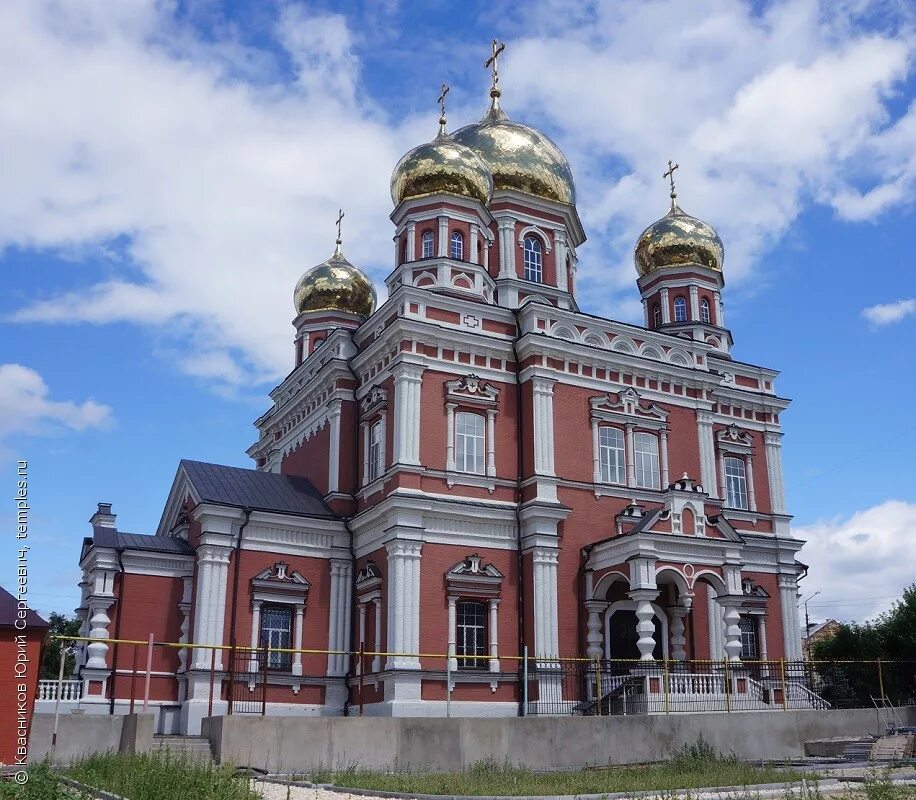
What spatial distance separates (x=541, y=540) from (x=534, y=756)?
6.32 m

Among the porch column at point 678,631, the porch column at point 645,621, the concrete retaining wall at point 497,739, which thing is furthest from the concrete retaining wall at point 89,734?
the porch column at point 678,631

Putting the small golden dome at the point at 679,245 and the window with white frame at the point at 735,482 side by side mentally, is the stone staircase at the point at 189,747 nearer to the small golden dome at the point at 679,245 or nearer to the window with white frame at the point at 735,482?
the window with white frame at the point at 735,482

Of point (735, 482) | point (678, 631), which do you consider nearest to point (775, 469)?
point (735, 482)

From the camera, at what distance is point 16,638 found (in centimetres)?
1224

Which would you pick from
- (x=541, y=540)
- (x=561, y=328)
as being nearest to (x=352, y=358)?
(x=561, y=328)

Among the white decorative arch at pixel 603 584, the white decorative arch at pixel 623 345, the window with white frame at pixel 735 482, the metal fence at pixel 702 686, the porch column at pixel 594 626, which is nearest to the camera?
the metal fence at pixel 702 686

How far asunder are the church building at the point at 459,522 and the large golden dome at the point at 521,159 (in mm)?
1665

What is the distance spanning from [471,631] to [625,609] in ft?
11.5

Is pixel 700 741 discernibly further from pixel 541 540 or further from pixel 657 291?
pixel 657 291

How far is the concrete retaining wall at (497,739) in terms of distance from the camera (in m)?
→ 13.2

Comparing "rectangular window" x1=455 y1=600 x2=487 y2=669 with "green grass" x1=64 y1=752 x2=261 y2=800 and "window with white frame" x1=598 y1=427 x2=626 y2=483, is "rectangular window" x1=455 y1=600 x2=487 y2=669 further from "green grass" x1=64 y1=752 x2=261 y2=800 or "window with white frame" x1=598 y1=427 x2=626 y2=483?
"green grass" x1=64 y1=752 x2=261 y2=800

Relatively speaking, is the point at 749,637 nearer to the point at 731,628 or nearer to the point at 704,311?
the point at 731,628

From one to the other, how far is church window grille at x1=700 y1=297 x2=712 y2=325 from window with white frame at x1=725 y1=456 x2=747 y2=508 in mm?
4506

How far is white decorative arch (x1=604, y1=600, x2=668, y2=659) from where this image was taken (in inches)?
820
